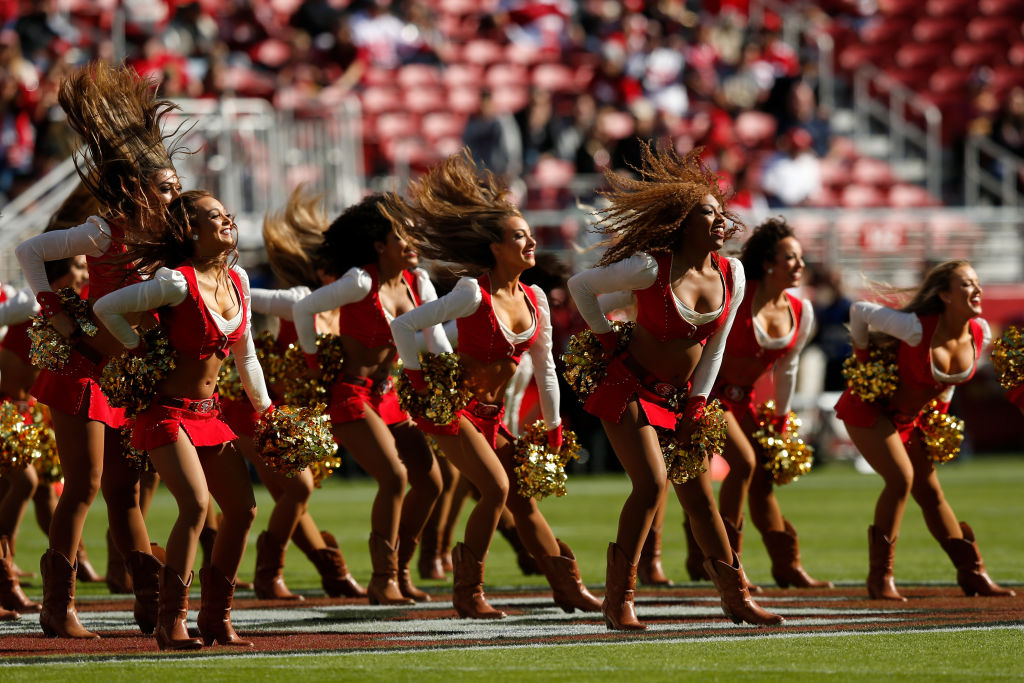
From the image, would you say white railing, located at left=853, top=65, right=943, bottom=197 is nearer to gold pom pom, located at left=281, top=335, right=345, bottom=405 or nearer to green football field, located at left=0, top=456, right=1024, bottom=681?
green football field, located at left=0, top=456, right=1024, bottom=681

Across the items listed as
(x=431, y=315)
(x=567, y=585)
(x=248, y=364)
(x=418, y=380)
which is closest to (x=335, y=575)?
(x=567, y=585)

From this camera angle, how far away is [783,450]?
7996mm

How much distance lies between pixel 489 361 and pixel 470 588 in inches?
40.4

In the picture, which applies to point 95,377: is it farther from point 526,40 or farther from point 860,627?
point 526,40

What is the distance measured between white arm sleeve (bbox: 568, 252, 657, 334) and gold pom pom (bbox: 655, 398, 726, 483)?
23.1 inches

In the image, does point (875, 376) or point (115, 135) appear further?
point (875, 376)

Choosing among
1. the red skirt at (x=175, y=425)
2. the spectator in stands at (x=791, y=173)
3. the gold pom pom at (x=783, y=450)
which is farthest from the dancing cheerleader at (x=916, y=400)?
the spectator in stands at (x=791, y=173)

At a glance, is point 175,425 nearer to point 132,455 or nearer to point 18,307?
point 132,455

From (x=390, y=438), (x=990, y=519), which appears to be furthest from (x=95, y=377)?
(x=990, y=519)

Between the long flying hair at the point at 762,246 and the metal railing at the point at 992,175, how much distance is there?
1113cm

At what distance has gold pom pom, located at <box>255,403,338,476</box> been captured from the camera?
248 inches

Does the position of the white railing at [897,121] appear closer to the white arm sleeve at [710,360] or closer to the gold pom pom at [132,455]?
the white arm sleeve at [710,360]

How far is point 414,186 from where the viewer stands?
7.46 meters

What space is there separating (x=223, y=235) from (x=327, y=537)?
2.57 metres
